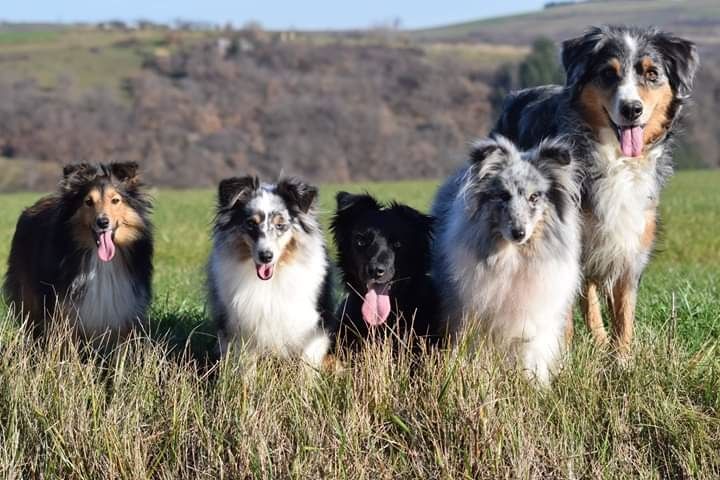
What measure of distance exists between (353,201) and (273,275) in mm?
824

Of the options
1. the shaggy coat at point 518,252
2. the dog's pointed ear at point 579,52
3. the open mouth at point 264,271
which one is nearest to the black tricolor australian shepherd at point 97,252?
the open mouth at point 264,271

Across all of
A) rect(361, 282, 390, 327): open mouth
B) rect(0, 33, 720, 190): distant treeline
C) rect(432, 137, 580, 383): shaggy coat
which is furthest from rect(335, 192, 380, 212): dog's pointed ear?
rect(0, 33, 720, 190): distant treeline

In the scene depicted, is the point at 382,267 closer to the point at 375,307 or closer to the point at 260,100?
the point at 375,307

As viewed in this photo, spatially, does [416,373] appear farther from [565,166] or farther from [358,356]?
[565,166]

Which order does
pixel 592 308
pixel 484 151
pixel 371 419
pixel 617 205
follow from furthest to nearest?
pixel 592 308
pixel 617 205
pixel 484 151
pixel 371 419

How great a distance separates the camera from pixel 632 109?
6.39 metres

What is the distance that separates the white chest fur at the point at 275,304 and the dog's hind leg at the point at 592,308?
2034 mm

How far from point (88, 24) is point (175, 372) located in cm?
10456

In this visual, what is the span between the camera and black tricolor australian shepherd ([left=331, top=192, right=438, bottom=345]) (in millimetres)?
6707

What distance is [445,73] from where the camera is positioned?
275 feet

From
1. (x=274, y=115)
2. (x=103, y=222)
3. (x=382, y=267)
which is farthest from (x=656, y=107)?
(x=274, y=115)

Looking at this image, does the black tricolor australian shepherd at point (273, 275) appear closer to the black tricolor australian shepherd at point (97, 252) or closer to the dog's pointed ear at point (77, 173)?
the black tricolor australian shepherd at point (97, 252)

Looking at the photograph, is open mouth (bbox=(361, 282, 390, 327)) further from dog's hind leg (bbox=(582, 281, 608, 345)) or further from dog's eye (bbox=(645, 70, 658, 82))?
dog's eye (bbox=(645, 70, 658, 82))

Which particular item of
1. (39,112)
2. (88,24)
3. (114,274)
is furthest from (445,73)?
(114,274)
